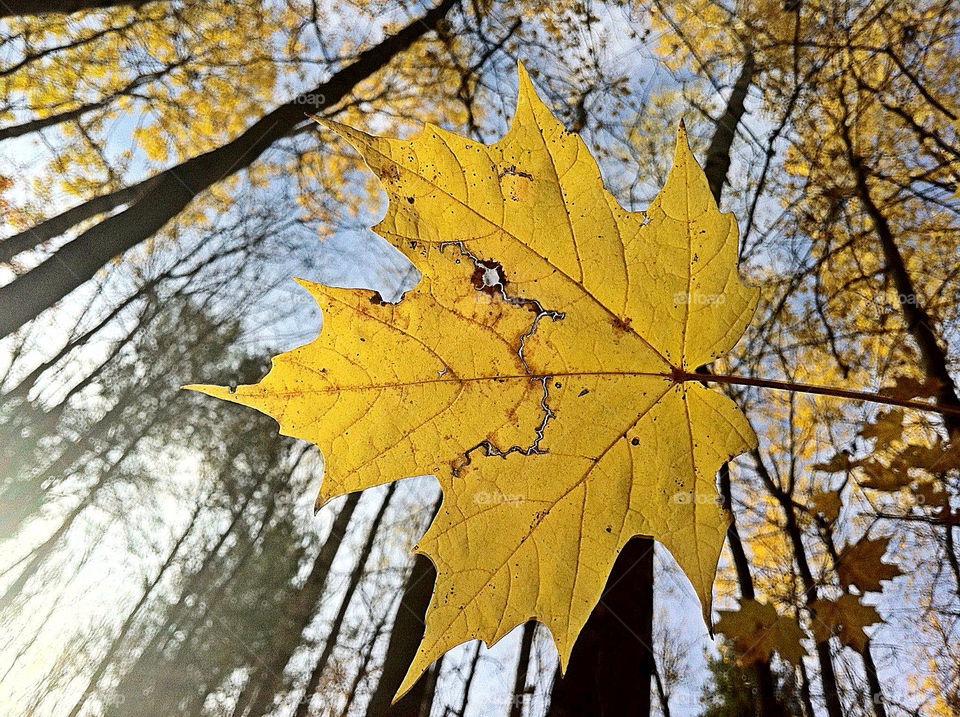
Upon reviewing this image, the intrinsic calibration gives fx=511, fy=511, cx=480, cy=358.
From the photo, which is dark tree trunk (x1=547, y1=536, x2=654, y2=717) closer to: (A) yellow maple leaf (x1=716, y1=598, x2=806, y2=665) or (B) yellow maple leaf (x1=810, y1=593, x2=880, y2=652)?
(A) yellow maple leaf (x1=716, y1=598, x2=806, y2=665)

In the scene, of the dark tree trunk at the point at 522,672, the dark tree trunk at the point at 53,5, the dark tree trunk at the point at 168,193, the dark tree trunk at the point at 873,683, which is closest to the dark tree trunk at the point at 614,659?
the dark tree trunk at the point at 522,672

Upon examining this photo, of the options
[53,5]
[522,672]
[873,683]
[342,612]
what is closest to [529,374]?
[522,672]

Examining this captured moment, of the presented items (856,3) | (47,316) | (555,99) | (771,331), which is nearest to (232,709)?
(47,316)

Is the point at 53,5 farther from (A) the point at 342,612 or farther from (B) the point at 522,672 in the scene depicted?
(B) the point at 522,672

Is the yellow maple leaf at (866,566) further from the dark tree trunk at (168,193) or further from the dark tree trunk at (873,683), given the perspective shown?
the dark tree trunk at (168,193)

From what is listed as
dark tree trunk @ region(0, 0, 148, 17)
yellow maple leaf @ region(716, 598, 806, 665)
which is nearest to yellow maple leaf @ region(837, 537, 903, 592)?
yellow maple leaf @ region(716, 598, 806, 665)

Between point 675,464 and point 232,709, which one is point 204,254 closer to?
point 232,709
